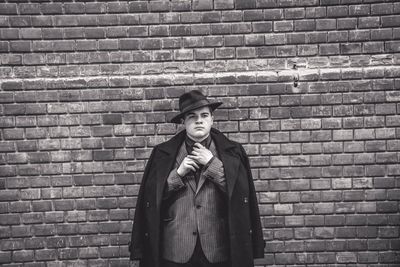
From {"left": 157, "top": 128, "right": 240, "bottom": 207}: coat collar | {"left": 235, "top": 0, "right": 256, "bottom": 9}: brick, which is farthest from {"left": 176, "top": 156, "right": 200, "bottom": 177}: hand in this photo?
{"left": 235, "top": 0, "right": 256, "bottom": 9}: brick

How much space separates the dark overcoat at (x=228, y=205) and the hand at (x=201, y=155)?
15 centimetres

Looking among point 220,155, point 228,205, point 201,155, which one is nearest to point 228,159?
point 220,155

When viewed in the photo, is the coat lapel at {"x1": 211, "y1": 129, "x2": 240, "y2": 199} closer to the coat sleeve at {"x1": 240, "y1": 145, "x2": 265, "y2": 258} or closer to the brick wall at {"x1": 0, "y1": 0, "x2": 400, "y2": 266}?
the coat sleeve at {"x1": 240, "y1": 145, "x2": 265, "y2": 258}

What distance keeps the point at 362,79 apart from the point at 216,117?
147cm

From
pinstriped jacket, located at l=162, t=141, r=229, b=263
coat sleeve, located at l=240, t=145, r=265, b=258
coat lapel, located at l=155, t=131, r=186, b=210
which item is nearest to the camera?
pinstriped jacket, located at l=162, t=141, r=229, b=263

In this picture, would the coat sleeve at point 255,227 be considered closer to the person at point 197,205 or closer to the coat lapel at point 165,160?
the person at point 197,205

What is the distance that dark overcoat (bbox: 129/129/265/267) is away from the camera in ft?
9.75

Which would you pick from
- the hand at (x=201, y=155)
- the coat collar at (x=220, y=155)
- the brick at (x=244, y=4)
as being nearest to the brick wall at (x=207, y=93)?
the brick at (x=244, y=4)

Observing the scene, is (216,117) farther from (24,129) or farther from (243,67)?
(24,129)

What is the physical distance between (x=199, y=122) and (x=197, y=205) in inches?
24.4

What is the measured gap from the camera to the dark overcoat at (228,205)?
2971mm

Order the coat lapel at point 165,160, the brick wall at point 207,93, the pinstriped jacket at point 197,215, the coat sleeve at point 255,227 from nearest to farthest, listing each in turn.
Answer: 1. the pinstriped jacket at point 197,215
2. the coat lapel at point 165,160
3. the coat sleeve at point 255,227
4. the brick wall at point 207,93

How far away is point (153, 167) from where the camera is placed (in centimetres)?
317

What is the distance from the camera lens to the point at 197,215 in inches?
114
